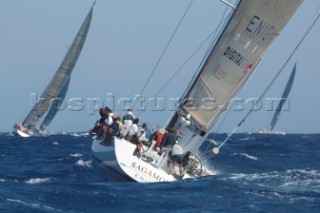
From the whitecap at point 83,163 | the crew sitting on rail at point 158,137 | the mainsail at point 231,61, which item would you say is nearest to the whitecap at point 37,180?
the crew sitting on rail at point 158,137

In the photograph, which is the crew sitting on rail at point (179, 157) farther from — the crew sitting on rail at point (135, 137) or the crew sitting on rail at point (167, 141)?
the crew sitting on rail at point (135, 137)

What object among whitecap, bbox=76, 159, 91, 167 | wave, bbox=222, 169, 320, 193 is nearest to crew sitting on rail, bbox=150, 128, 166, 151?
wave, bbox=222, 169, 320, 193

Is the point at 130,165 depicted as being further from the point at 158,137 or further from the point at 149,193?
the point at 158,137

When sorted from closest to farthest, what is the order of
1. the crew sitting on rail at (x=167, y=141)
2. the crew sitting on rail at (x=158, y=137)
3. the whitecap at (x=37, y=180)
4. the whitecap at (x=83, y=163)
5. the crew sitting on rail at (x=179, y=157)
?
the whitecap at (x=37, y=180) → the crew sitting on rail at (x=179, y=157) → the crew sitting on rail at (x=167, y=141) → the crew sitting on rail at (x=158, y=137) → the whitecap at (x=83, y=163)

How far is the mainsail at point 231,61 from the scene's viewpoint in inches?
800

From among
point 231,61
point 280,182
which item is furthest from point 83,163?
point 280,182

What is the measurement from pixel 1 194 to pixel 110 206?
7.63 ft

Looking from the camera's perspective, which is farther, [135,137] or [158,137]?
[158,137]

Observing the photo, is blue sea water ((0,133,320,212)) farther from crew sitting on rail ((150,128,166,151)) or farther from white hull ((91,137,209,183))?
crew sitting on rail ((150,128,166,151))

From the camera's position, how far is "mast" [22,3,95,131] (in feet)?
155

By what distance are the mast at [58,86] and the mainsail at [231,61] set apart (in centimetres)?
2698

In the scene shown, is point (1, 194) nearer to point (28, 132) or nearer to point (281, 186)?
point (281, 186)

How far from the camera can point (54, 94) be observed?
4903cm

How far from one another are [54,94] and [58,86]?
0.82 metres
